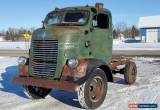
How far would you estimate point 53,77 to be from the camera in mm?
8484

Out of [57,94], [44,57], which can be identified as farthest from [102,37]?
[57,94]

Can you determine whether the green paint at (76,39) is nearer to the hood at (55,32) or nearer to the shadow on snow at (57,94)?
the hood at (55,32)

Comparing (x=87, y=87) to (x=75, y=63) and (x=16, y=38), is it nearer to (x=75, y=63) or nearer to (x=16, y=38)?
(x=75, y=63)

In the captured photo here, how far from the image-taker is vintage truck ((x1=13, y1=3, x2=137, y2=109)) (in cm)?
820

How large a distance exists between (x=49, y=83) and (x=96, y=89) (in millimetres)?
1327

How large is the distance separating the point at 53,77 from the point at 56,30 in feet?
4.01

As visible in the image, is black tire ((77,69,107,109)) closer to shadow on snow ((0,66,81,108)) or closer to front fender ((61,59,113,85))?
front fender ((61,59,113,85))

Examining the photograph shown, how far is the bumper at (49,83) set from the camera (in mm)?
7881

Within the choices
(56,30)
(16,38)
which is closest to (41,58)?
(56,30)

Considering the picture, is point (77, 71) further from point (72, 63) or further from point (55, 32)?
point (55, 32)

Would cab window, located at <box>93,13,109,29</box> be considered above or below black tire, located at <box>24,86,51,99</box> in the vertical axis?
above

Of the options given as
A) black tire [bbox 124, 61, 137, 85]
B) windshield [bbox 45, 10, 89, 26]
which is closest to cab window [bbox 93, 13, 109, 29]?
windshield [bbox 45, 10, 89, 26]

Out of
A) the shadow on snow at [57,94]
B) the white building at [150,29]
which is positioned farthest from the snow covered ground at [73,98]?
the white building at [150,29]

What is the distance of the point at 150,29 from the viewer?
281 ft
